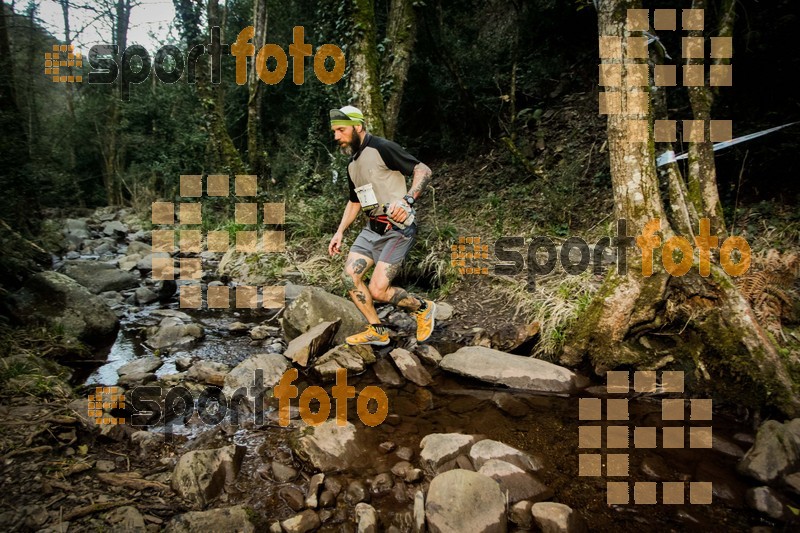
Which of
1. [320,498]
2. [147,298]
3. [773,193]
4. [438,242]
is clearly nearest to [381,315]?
[438,242]

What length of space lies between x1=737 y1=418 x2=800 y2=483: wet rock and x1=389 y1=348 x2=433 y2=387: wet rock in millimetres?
2216

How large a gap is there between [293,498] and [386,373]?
1.63 metres

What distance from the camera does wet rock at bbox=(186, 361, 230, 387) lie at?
137 inches

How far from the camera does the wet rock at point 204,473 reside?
2.16 metres

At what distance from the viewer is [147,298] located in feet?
19.6

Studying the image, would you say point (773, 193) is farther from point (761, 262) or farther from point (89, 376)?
point (89, 376)

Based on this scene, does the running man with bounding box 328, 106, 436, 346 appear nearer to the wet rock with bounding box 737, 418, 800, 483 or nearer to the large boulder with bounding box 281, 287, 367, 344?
the large boulder with bounding box 281, 287, 367, 344

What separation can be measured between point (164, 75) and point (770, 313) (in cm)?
1861

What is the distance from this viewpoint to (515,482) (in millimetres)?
2307
